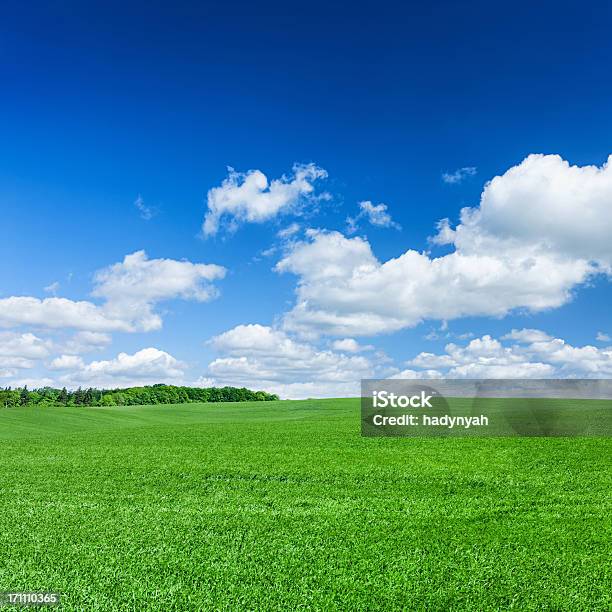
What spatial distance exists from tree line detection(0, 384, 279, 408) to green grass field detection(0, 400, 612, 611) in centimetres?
4074

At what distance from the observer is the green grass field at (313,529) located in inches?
205

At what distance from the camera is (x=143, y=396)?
53469 mm

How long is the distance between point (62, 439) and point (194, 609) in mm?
15988

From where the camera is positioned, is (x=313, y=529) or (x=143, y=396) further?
(x=143, y=396)

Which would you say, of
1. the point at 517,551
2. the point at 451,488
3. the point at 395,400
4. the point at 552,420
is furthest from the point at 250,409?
the point at 517,551

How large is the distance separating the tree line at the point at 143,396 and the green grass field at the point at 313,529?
134 feet

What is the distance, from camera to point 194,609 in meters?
4.83

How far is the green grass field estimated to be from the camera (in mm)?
5199

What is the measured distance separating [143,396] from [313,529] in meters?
49.6

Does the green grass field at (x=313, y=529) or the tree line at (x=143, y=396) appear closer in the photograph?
the green grass field at (x=313, y=529)

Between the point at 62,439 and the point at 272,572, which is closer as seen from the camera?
the point at 272,572

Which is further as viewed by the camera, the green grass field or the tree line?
the tree line

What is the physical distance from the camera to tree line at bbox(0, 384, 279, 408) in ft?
176

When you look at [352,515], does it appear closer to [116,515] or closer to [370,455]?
[116,515]
